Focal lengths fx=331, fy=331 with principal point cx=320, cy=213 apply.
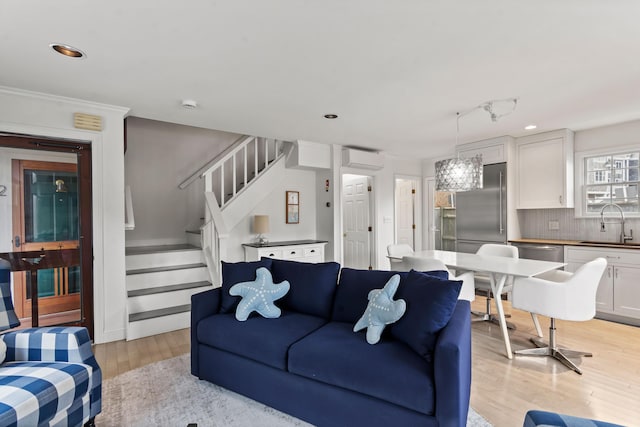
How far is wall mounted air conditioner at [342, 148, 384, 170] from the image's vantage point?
536cm

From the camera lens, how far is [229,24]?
6.36 ft

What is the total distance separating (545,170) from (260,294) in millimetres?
4357

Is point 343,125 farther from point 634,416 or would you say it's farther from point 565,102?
point 634,416

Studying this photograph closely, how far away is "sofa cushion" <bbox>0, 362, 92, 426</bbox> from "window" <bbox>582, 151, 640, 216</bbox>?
5643 millimetres

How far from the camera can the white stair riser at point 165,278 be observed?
12.5 ft

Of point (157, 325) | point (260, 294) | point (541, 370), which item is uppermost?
point (260, 294)

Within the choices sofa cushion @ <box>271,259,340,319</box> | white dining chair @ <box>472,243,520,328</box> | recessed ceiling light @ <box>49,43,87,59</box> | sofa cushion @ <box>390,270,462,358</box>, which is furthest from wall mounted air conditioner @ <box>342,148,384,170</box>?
recessed ceiling light @ <box>49,43,87,59</box>

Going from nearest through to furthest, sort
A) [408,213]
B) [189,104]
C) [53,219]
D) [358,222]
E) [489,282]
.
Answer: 1. [53,219]
2. [189,104]
3. [489,282]
4. [358,222]
5. [408,213]

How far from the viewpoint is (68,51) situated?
2.23m

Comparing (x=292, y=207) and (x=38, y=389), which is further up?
(x=292, y=207)

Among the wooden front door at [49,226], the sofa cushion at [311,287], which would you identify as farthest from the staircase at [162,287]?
the sofa cushion at [311,287]

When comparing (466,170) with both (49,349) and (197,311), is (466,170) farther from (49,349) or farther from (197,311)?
(49,349)

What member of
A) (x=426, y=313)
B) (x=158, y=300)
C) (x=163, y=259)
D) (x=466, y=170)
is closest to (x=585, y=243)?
(x=466, y=170)

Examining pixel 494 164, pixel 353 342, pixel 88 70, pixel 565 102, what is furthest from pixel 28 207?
pixel 494 164
